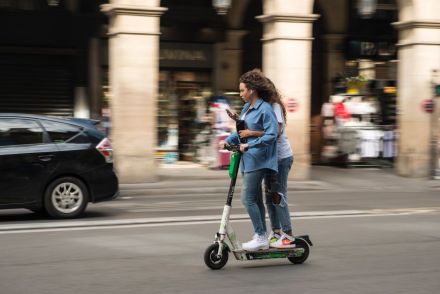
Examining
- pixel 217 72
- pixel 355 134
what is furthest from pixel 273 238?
pixel 217 72

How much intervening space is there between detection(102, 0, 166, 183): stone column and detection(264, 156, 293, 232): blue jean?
30.6 ft

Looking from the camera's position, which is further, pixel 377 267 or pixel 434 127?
pixel 434 127

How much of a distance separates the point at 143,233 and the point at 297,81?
8903 mm

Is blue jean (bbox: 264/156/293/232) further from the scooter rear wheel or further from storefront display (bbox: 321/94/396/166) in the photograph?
storefront display (bbox: 321/94/396/166)

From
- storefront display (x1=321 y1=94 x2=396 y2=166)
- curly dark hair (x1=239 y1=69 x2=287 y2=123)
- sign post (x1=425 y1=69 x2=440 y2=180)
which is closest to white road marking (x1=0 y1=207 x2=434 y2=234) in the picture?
curly dark hair (x1=239 y1=69 x2=287 y2=123)

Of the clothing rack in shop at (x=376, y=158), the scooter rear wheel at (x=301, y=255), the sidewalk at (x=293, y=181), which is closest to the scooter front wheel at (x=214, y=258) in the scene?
the scooter rear wheel at (x=301, y=255)

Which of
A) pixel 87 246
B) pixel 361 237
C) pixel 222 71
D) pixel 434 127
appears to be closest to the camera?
pixel 87 246

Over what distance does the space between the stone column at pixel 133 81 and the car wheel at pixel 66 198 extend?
5.50 metres

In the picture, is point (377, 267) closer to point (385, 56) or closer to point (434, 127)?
point (434, 127)

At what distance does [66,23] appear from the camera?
20141 mm

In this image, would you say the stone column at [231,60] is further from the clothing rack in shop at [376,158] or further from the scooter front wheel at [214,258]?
the scooter front wheel at [214,258]

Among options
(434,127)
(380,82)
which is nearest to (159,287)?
(434,127)

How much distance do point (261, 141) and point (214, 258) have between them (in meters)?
1.09

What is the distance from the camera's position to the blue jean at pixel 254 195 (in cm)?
704
